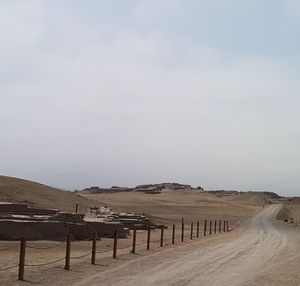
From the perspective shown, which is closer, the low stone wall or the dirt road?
the dirt road

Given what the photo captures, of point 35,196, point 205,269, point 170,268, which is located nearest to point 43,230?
point 170,268

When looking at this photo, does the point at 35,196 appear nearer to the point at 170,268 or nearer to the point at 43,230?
the point at 43,230

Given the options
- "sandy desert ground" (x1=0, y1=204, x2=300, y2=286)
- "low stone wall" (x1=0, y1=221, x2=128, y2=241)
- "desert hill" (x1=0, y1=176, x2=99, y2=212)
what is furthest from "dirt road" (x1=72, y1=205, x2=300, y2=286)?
"desert hill" (x1=0, y1=176, x2=99, y2=212)

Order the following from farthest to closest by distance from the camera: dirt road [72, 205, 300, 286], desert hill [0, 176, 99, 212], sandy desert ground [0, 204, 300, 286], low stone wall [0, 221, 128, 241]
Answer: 1. desert hill [0, 176, 99, 212]
2. low stone wall [0, 221, 128, 241]
3. dirt road [72, 205, 300, 286]
4. sandy desert ground [0, 204, 300, 286]

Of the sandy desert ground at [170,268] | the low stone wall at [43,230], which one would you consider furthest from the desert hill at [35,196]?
the sandy desert ground at [170,268]

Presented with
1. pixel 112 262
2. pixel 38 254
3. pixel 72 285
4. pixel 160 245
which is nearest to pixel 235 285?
pixel 72 285

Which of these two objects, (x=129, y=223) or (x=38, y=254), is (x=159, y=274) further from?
(x=129, y=223)

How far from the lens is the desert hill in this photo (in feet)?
174

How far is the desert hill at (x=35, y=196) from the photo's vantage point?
174 ft

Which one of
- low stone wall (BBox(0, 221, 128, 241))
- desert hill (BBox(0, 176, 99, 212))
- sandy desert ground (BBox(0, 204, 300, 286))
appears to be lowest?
sandy desert ground (BBox(0, 204, 300, 286))

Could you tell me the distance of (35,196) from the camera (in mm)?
56562

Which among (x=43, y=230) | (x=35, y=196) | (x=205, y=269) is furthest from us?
(x=35, y=196)

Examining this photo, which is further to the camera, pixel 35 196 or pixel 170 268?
pixel 35 196

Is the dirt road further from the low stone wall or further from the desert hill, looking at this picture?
the desert hill
